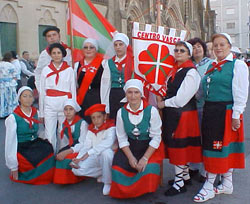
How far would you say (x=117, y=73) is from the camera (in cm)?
457

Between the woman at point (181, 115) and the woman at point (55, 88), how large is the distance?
4.86 ft

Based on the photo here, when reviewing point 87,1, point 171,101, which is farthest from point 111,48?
point 171,101

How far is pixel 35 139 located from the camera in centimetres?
471

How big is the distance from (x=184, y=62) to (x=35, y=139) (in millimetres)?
2358

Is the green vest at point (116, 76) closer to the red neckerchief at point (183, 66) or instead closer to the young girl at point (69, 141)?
the young girl at point (69, 141)

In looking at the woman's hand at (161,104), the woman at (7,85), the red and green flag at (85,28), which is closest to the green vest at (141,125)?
the woman's hand at (161,104)

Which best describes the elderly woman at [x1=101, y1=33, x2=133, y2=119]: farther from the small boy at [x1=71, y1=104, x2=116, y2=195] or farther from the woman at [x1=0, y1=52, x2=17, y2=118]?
the woman at [x1=0, y1=52, x2=17, y2=118]

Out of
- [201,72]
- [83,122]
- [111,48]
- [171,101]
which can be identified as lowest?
[83,122]

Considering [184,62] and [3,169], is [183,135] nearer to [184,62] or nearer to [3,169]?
[184,62]

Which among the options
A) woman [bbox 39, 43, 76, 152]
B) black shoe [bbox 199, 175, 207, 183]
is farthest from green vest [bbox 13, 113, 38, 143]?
black shoe [bbox 199, 175, 207, 183]

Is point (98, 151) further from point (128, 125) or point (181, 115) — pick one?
point (181, 115)

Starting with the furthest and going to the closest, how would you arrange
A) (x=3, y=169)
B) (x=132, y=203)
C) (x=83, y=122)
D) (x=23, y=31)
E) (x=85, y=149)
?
(x=23, y=31), (x=3, y=169), (x=83, y=122), (x=85, y=149), (x=132, y=203)

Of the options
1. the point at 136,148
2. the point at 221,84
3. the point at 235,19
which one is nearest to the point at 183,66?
the point at 221,84

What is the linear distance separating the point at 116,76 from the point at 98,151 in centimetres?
108
